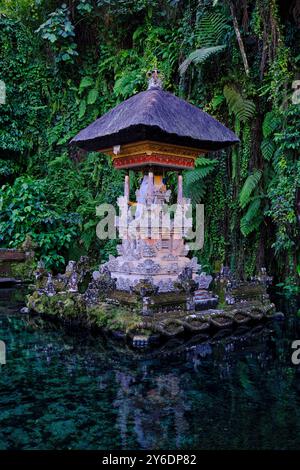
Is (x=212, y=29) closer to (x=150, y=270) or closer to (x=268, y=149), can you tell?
(x=268, y=149)

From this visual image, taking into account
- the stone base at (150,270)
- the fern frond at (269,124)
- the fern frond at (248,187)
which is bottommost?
the stone base at (150,270)

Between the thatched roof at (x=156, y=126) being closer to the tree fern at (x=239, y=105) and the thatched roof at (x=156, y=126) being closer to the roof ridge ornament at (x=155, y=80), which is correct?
the roof ridge ornament at (x=155, y=80)

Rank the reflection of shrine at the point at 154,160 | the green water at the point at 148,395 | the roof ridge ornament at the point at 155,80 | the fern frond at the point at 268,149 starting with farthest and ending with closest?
the fern frond at the point at 268,149
the roof ridge ornament at the point at 155,80
the reflection of shrine at the point at 154,160
the green water at the point at 148,395

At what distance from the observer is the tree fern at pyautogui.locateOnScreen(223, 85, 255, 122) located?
9.32 meters

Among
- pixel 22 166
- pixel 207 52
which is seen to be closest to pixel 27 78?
pixel 22 166

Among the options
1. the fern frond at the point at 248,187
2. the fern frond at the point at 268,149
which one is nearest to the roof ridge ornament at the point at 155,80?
the fern frond at the point at 248,187

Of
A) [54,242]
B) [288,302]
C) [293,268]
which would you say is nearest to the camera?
[288,302]

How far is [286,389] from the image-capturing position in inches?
155

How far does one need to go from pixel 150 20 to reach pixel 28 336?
30.9 ft

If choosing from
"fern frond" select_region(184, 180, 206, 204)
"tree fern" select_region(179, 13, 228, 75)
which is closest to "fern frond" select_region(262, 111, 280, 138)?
"fern frond" select_region(184, 180, 206, 204)

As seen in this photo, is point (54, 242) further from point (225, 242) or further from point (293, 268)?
point (293, 268)

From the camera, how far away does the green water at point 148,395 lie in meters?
3.03

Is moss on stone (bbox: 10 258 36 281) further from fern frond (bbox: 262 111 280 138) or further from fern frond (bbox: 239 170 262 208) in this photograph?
fern frond (bbox: 262 111 280 138)

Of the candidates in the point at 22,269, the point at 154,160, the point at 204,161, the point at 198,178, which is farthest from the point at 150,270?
the point at 22,269
